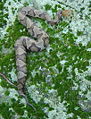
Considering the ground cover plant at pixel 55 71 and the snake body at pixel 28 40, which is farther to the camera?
the snake body at pixel 28 40

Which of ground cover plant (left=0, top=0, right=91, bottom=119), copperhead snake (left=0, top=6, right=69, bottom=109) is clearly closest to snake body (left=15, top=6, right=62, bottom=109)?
copperhead snake (left=0, top=6, right=69, bottom=109)

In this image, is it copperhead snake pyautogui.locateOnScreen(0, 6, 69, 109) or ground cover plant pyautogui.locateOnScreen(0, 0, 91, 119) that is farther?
copperhead snake pyautogui.locateOnScreen(0, 6, 69, 109)

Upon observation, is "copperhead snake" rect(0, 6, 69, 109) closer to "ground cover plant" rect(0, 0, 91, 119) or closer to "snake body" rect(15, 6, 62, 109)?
"snake body" rect(15, 6, 62, 109)

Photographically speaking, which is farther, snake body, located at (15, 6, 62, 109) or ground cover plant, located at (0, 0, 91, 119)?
snake body, located at (15, 6, 62, 109)

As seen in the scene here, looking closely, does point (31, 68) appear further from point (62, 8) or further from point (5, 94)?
point (62, 8)

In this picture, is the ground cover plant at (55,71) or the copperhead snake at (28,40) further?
the copperhead snake at (28,40)

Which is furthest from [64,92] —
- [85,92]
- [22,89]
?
[22,89]

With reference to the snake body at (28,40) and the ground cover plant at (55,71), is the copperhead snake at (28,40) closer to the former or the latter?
the snake body at (28,40)

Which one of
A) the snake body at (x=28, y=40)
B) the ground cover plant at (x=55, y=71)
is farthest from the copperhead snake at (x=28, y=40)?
the ground cover plant at (x=55, y=71)

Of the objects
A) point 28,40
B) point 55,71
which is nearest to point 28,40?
point 28,40
